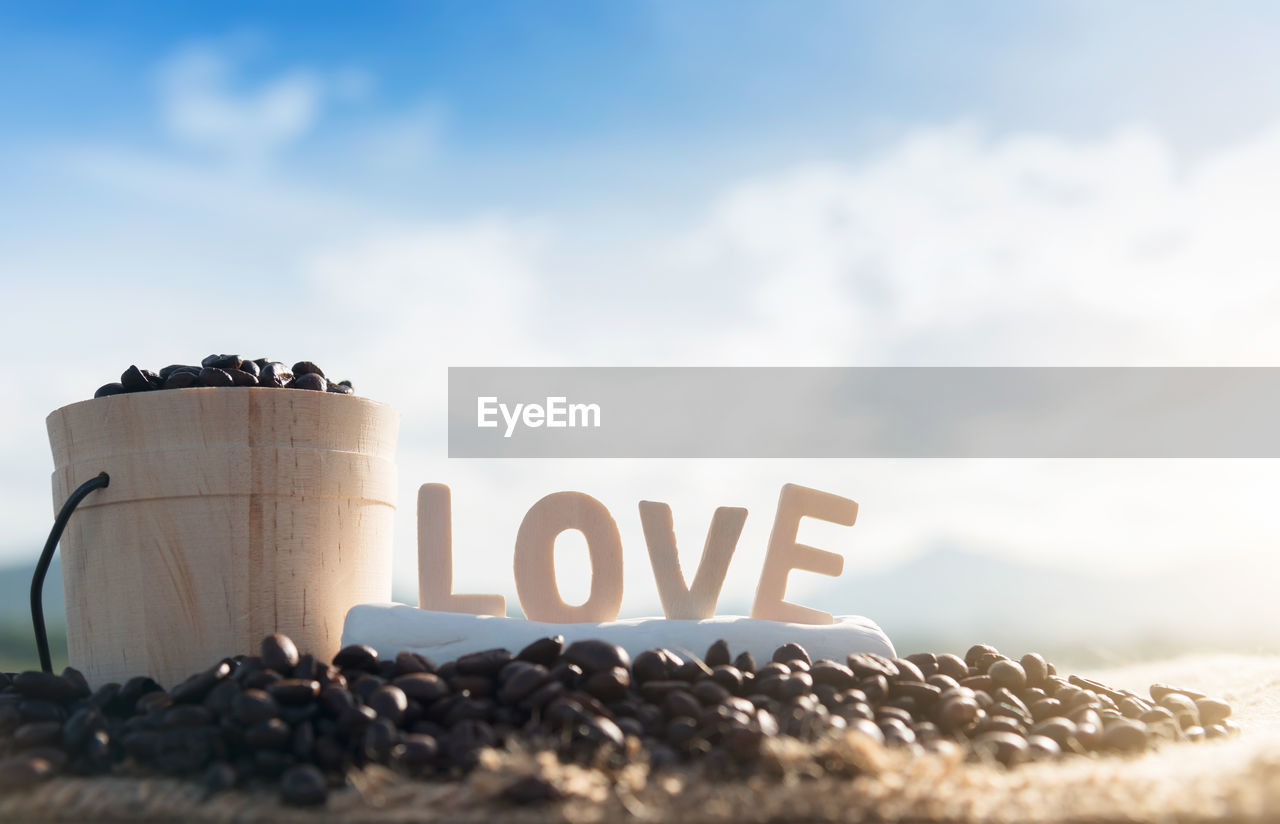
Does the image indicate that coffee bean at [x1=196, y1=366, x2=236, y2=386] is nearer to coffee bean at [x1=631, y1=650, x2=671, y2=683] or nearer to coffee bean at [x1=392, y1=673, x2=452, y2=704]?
coffee bean at [x1=392, y1=673, x2=452, y2=704]

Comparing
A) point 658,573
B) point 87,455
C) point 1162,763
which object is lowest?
point 1162,763

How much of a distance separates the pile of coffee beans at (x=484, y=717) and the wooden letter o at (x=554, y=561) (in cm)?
88

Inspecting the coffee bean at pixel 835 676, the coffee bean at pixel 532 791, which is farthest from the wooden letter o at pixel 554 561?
the coffee bean at pixel 532 791

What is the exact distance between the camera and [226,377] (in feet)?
13.8

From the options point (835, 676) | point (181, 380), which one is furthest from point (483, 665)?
point (181, 380)

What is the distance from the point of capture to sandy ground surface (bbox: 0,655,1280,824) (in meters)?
2.32

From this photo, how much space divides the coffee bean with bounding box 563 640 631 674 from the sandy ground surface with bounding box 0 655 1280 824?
22.4 inches

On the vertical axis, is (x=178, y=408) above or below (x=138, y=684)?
above

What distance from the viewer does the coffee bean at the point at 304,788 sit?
2.57m

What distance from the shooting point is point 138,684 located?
3.62 m

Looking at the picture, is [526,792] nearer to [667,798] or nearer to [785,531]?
[667,798]

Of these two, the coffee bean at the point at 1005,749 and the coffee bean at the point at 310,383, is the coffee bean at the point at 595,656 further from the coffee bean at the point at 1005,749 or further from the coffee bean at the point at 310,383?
the coffee bean at the point at 310,383

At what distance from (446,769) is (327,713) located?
1.69 feet

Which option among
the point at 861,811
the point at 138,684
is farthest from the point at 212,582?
the point at 861,811
